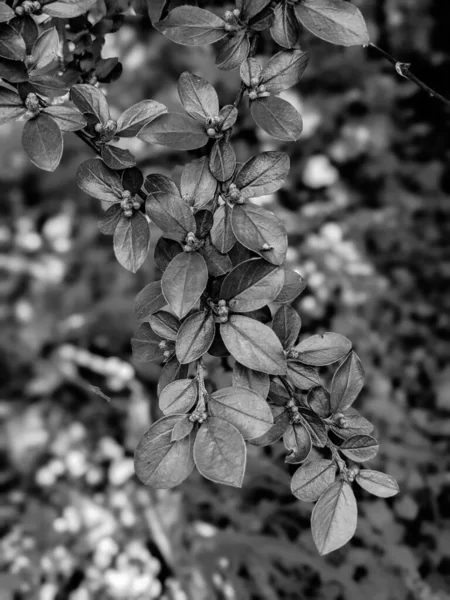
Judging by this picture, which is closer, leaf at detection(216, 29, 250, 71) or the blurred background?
leaf at detection(216, 29, 250, 71)

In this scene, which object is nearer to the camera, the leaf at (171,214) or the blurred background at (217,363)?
the leaf at (171,214)

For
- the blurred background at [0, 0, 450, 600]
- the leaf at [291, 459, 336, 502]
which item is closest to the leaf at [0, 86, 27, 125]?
the leaf at [291, 459, 336, 502]

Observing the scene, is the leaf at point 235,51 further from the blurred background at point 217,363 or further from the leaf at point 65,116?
the blurred background at point 217,363

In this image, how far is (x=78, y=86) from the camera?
0.57 meters

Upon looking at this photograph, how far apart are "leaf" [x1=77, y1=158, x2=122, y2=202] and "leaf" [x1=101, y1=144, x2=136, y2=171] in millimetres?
18

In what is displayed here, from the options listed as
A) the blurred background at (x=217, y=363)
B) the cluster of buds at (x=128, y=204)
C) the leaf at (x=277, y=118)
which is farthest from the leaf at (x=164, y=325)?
the blurred background at (x=217, y=363)

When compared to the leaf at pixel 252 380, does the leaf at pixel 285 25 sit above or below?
above

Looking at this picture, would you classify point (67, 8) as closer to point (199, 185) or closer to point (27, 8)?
point (27, 8)

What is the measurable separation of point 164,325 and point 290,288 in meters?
0.14

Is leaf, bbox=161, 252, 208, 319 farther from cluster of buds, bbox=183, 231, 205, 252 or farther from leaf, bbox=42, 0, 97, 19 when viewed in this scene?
leaf, bbox=42, 0, 97, 19

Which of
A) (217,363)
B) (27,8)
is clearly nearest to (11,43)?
(27,8)

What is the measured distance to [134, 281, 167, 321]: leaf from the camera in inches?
23.5

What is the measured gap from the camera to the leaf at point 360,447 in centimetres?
56

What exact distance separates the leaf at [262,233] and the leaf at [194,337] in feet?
0.27
